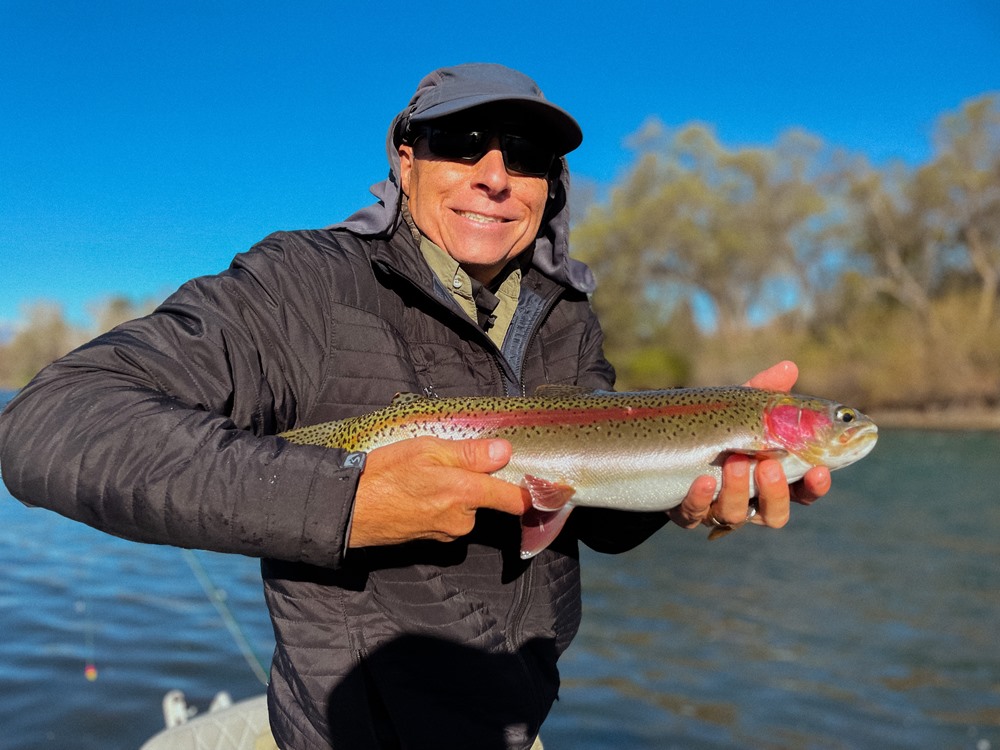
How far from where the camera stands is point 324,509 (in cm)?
168

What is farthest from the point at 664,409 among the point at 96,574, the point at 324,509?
the point at 96,574

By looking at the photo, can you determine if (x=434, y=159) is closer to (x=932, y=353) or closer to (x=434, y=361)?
(x=434, y=361)

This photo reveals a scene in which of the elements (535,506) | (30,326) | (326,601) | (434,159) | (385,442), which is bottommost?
(326,601)

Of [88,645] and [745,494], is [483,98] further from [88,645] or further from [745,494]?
[88,645]

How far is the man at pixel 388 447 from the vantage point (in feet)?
5.41

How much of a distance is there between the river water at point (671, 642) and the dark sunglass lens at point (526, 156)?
4.47m

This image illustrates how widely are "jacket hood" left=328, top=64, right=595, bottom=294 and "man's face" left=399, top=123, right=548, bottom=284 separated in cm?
10

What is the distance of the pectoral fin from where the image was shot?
92.4 inches

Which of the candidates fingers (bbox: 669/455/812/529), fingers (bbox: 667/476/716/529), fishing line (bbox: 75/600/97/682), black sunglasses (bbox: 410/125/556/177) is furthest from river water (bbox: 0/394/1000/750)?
black sunglasses (bbox: 410/125/556/177)

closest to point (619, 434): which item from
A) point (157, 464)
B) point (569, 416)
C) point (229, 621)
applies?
point (569, 416)

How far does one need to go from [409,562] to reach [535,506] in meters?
0.42

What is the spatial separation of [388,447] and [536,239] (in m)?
1.51

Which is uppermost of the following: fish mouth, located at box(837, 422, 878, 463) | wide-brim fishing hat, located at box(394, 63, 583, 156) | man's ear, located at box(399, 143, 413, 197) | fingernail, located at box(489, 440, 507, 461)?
wide-brim fishing hat, located at box(394, 63, 583, 156)

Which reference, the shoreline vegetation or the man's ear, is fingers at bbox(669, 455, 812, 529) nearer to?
the man's ear
